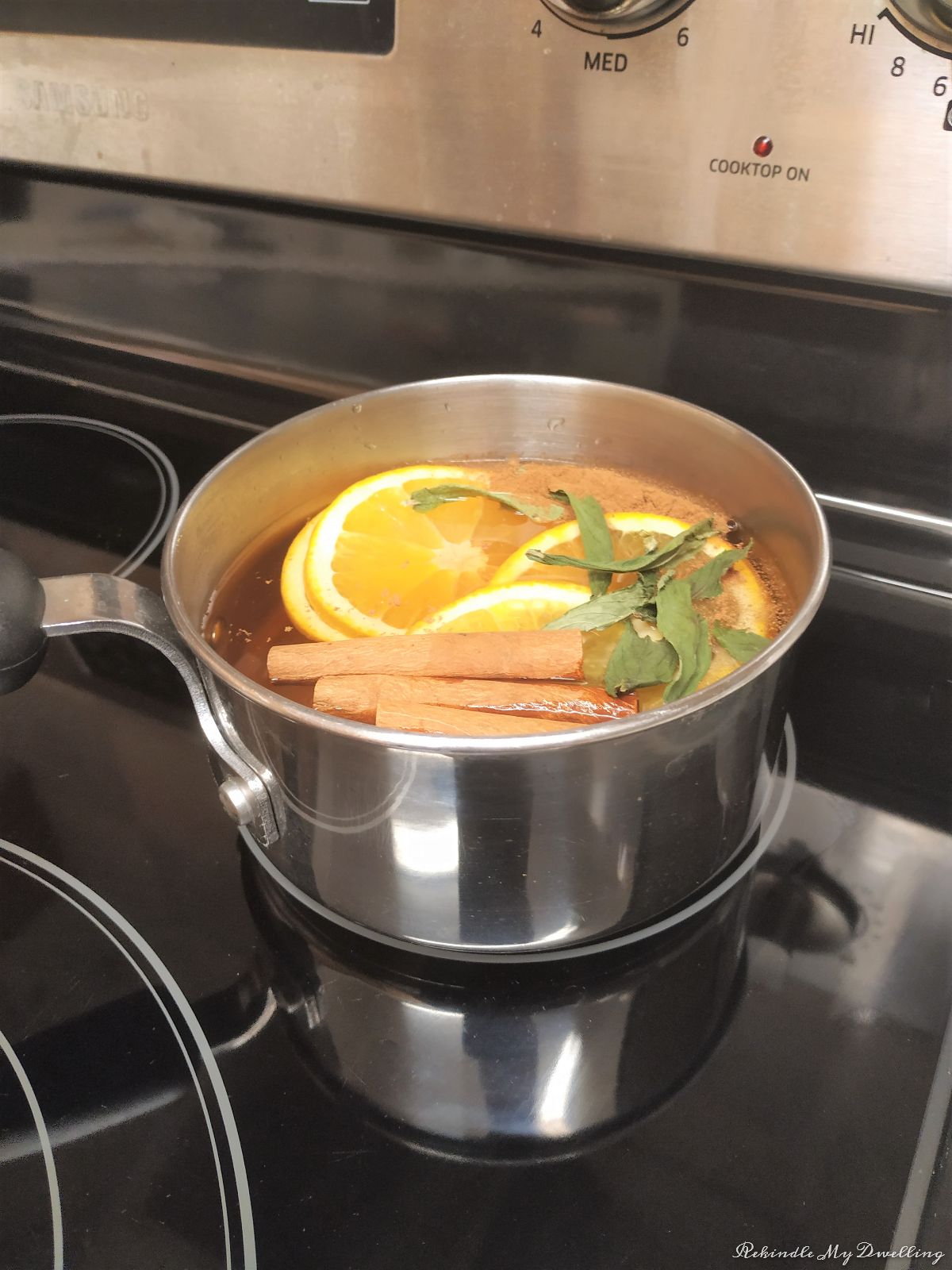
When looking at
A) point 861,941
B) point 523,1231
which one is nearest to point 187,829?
point 523,1231

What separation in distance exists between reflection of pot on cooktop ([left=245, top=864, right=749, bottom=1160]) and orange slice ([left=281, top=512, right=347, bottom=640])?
0.22 m

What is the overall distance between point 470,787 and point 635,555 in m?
0.36

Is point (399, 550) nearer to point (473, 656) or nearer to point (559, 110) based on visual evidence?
point (473, 656)

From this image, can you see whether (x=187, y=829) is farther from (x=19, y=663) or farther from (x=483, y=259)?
(x=483, y=259)

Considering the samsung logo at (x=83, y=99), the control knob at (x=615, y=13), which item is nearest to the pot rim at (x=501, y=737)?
the control knob at (x=615, y=13)

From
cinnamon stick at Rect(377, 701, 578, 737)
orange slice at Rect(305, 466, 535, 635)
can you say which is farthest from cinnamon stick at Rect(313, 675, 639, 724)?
orange slice at Rect(305, 466, 535, 635)

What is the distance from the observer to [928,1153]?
0.47m

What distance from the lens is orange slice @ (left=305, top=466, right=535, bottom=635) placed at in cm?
75

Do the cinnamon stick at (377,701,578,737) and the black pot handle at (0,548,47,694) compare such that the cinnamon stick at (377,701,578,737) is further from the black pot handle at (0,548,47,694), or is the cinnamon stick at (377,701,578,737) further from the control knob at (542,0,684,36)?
the control knob at (542,0,684,36)

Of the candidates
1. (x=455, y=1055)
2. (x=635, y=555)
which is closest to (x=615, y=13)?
(x=635, y=555)

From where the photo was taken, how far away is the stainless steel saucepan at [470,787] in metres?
0.46

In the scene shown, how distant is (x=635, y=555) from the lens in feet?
2.50

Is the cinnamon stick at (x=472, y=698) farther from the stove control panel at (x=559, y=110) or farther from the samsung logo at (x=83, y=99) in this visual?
the samsung logo at (x=83, y=99)

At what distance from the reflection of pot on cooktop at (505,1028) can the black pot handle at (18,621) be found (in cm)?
22
